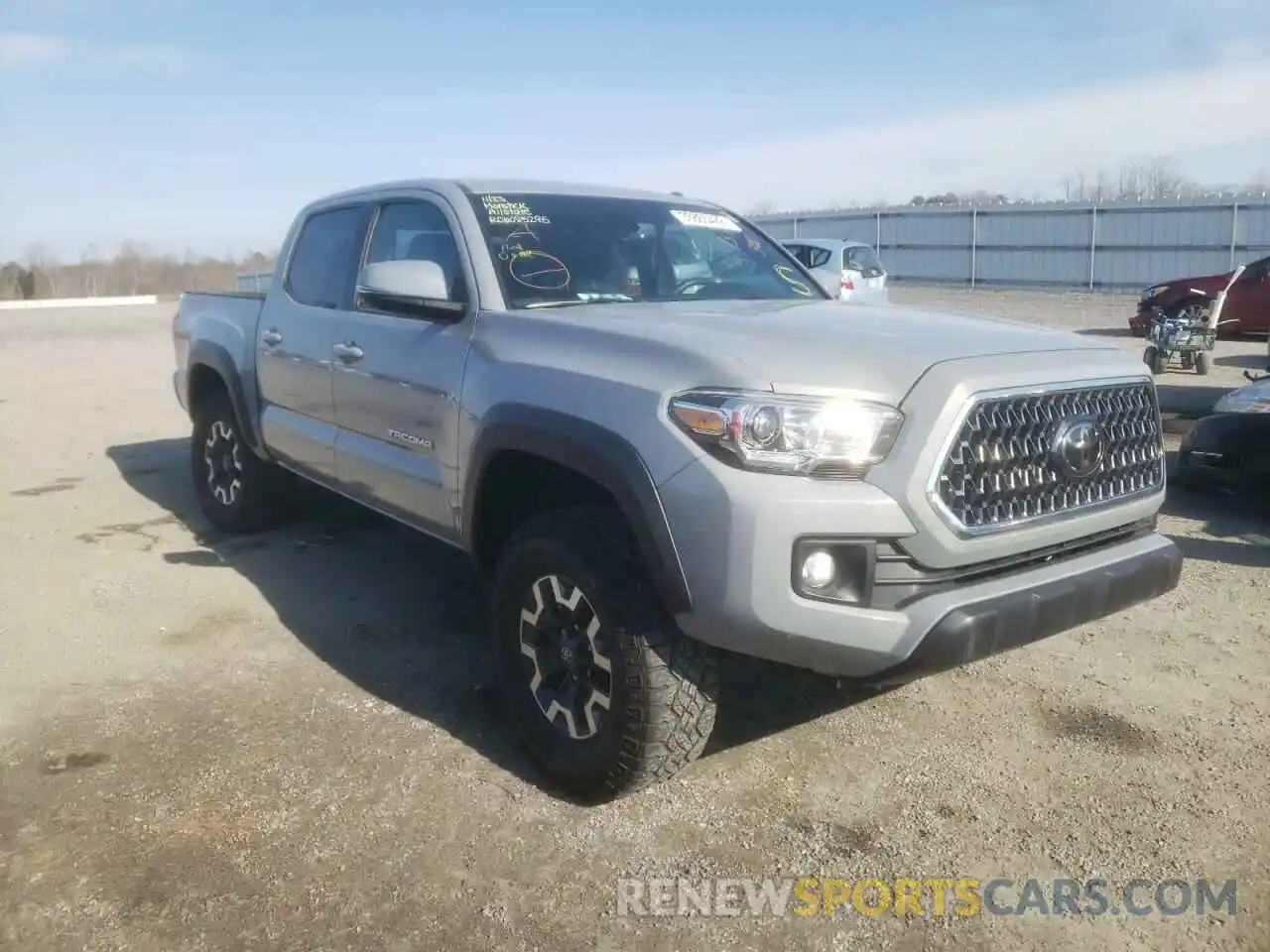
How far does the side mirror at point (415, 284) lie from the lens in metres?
3.85

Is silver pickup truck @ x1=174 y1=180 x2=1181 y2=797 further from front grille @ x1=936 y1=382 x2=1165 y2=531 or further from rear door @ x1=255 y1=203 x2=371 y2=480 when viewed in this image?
rear door @ x1=255 y1=203 x2=371 y2=480

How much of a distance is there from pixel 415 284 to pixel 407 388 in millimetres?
467

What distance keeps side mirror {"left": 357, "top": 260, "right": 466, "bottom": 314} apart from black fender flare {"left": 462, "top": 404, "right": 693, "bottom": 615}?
0.55m

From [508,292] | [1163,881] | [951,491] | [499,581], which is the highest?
[508,292]

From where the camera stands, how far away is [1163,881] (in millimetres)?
2865

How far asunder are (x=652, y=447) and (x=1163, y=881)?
5.80 feet

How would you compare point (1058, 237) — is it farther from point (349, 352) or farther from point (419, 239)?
point (349, 352)

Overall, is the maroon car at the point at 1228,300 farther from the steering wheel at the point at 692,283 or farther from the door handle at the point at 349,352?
the door handle at the point at 349,352

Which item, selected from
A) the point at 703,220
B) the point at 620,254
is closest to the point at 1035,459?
the point at 620,254

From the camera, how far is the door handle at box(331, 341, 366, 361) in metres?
4.51

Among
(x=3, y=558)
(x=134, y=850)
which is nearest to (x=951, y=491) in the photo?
(x=134, y=850)

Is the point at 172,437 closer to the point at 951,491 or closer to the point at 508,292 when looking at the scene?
the point at 508,292

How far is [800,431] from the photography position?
2852mm

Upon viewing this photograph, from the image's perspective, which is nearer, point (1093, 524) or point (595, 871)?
point (595, 871)
